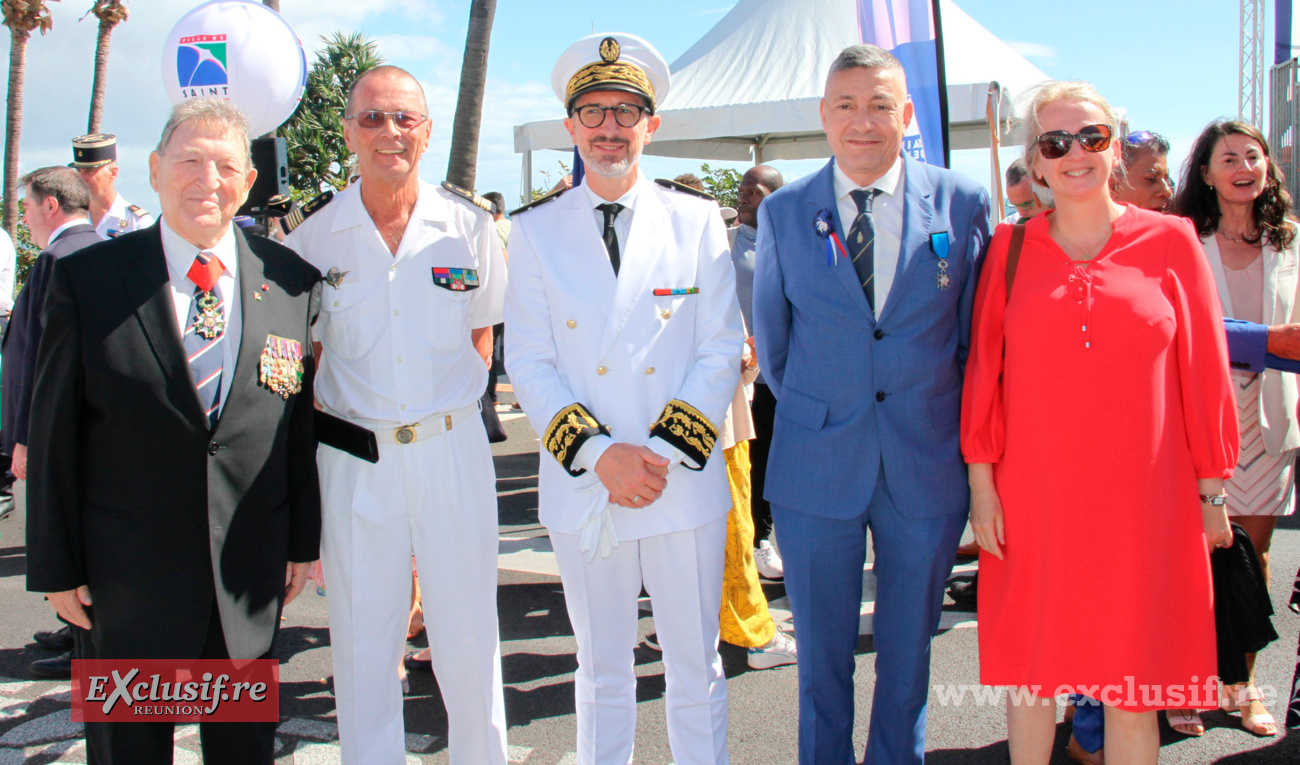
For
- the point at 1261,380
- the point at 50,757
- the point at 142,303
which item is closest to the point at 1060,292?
the point at 1261,380

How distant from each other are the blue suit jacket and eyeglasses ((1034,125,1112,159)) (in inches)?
9.0

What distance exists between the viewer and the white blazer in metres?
3.00

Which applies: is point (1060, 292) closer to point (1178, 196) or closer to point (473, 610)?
point (1178, 196)

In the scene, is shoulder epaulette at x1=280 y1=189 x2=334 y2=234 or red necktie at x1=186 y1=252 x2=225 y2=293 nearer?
red necktie at x1=186 y1=252 x2=225 y2=293

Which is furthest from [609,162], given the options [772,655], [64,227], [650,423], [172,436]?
[64,227]

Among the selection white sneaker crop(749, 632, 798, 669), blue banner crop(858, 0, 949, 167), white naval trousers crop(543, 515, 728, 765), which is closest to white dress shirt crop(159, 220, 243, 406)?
white naval trousers crop(543, 515, 728, 765)

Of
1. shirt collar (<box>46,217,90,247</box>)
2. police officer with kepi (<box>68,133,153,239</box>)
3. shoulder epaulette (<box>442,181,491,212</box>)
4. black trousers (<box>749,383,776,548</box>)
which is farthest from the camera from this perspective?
police officer with kepi (<box>68,133,153,239</box>)

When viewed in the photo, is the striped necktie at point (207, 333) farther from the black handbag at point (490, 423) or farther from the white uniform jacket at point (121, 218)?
the white uniform jacket at point (121, 218)

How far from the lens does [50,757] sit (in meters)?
3.01

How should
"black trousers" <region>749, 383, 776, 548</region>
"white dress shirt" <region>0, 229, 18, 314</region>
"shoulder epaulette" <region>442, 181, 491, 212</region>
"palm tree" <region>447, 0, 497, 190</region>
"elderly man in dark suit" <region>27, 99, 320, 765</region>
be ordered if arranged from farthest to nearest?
"palm tree" <region>447, 0, 497, 190</region> < "white dress shirt" <region>0, 229, 18, 314</region> < "black trousers" <region>749, 383, 776, 548</region> < "shoulder epaulette" <region>442, 181, 491, 212</region> < "elderly man in dark suit" <region>27, 99, 320, 765</region>

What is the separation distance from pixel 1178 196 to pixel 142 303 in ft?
11.5

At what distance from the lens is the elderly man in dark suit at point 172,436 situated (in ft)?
6.52

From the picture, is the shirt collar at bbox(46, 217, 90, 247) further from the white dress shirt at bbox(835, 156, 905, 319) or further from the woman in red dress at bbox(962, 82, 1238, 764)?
the woman in red dress at bbox(962, 82, 1238, 764)

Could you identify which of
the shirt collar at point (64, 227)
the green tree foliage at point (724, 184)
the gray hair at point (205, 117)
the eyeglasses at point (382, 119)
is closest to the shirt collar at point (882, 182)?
the eyeglasses at point (382, 119)
